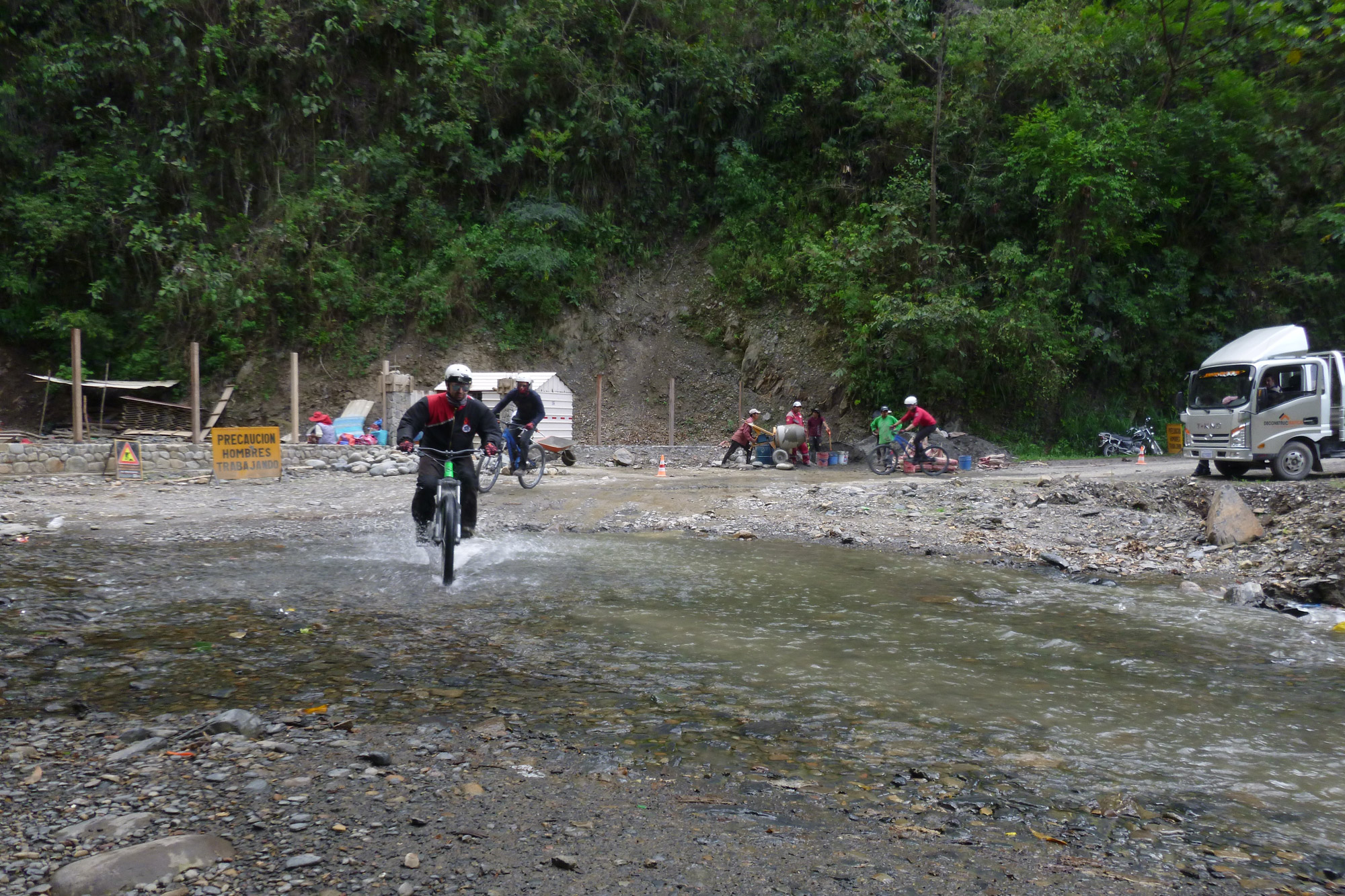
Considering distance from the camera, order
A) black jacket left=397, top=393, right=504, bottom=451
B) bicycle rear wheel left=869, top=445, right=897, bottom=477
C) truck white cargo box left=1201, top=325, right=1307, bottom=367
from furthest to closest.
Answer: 1. bicycle rear wheel left=869, top=445, right=897, bottom=477
2. truck white cargo box left=1201, top=325, right=1307, bottom=367
3. black jacket left=397, top=393, right=504, bottom=451

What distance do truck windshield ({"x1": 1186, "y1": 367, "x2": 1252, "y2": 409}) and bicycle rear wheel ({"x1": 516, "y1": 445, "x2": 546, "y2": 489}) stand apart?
42.4 ft

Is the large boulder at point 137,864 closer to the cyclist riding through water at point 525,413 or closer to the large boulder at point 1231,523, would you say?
the large boulder at point 1231,523

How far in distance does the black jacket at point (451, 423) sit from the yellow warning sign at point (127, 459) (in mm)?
11406

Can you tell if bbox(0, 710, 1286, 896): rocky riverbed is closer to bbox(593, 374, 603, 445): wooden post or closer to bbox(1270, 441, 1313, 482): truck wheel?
bbox(1270, 441, 1313, 482): truck wheel

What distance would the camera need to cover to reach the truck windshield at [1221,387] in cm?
1608

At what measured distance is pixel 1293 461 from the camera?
15562 mm

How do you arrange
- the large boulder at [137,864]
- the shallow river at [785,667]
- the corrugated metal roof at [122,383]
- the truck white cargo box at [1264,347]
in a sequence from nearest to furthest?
the large boulder at [137,864] < the shallow river at [785,667] < the truck white cargo box at [1264,347] < the corrugated metal roof at [122,383]

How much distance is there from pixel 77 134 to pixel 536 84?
48.4 ft

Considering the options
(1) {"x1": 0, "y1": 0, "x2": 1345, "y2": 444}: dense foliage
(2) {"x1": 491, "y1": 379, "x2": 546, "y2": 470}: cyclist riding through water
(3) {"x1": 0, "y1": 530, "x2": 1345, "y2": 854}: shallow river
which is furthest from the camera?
(1) {"x1": 0, "y1": 0, "x2": 1345, "y2": 444}: dense foliage

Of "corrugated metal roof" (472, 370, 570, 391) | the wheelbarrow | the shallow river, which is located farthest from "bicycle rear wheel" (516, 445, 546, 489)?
the shallow river

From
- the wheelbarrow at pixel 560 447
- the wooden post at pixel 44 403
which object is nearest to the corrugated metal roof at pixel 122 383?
the wooden post at pixel 44 403

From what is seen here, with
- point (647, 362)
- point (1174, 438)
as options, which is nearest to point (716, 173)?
point (647, 362)

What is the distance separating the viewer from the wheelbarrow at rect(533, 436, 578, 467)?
20.0 m

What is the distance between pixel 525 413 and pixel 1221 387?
13.3 meters
